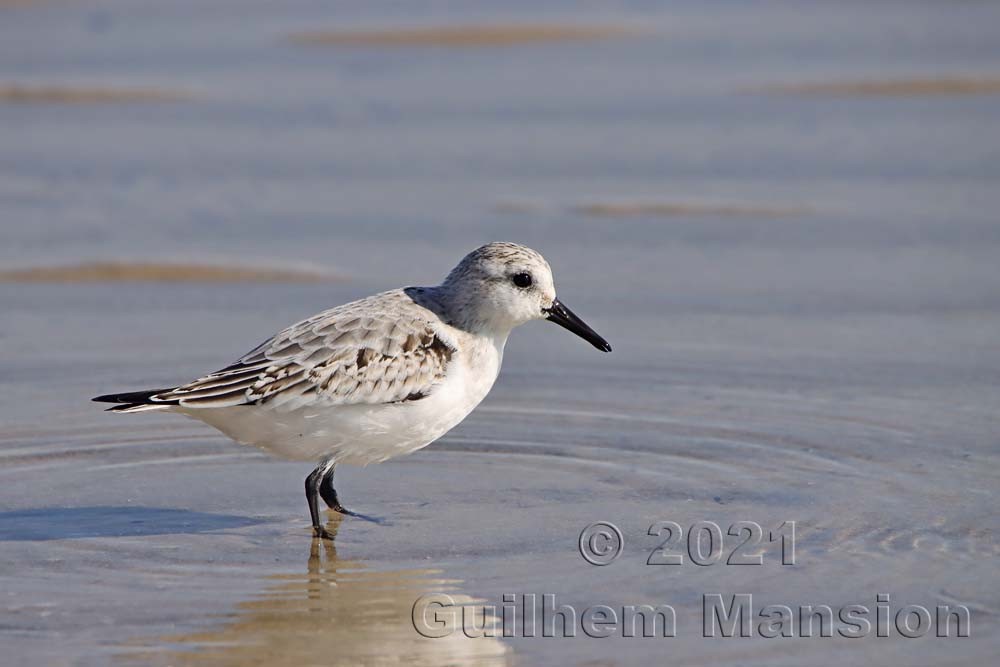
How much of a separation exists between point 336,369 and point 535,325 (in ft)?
12.0

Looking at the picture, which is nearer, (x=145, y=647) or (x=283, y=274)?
(x=145, y=647)

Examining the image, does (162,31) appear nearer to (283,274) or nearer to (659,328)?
(283,274)

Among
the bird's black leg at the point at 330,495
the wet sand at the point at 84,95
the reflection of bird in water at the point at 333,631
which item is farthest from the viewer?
→ the wet sand at the point at 84,95

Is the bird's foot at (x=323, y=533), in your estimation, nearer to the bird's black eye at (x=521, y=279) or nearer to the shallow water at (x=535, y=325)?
the shallow water at (x=535, y=325)

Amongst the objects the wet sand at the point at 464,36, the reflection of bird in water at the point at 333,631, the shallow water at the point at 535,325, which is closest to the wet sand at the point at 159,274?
the shallow water at the point at 535,325

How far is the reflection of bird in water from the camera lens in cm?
628

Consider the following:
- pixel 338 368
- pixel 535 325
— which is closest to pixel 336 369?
pixel 338 368

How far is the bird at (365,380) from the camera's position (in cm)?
756

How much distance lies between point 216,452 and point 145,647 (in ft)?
8.74

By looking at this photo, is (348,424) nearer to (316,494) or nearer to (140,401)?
(316,494)

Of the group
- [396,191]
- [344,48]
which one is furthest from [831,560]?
[344,48]

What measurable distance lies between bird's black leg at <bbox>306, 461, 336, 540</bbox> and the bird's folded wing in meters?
0.41

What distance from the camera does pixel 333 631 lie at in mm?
6551

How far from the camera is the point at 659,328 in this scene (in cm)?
1059
